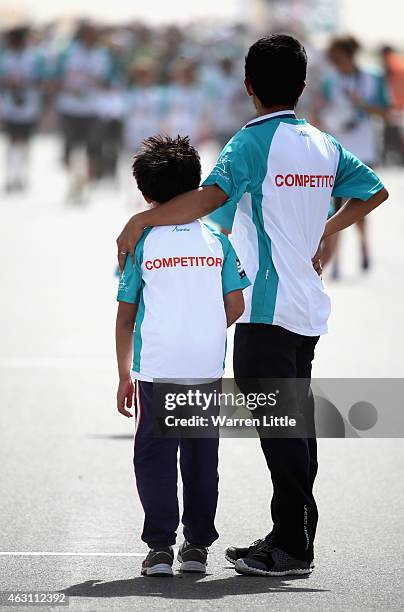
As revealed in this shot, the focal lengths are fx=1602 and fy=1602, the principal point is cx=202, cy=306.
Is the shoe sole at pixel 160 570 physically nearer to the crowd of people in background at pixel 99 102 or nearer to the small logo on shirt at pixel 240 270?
the small logo on shirt at pixel 240 270

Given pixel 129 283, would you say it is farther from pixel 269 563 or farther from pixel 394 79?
pixel 394 79

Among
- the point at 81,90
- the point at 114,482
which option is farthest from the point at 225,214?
the point at 81,90

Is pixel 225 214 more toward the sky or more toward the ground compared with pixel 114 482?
more toward the sky

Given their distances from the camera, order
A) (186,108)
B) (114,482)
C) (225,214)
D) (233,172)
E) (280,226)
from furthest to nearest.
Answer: (186,108) → (114,482) → (225,214) → (280,226) → (233,172)

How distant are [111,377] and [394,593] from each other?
184 inches

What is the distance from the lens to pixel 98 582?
217 inches

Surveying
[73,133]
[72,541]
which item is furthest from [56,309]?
[73,133]

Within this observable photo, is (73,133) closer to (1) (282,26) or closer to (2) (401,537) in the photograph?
(1) (282,26)

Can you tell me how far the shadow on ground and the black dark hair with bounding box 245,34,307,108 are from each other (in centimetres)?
165

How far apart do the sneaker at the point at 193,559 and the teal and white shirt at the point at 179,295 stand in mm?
621

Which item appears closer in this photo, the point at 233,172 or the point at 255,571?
the point at 233,172

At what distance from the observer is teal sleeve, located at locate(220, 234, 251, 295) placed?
5.46 metres

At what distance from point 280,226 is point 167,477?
0.94 metres

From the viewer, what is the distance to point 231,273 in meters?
5.48
